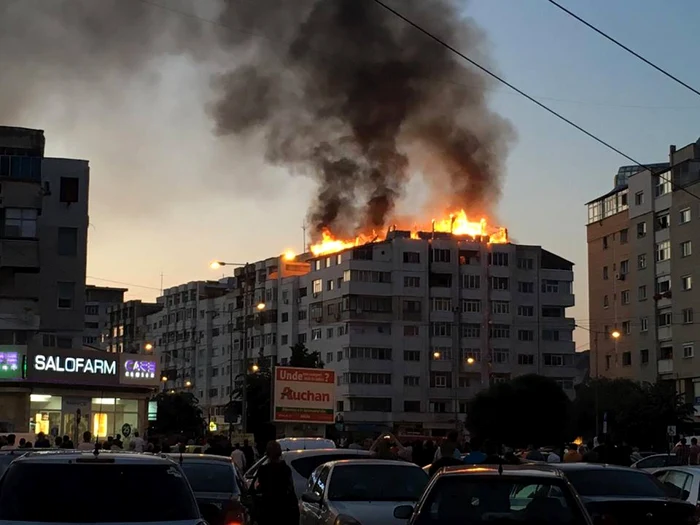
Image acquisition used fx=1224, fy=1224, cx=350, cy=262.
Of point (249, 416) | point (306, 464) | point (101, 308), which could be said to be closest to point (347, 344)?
point (249, 416)

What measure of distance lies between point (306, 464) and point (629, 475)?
6326 mm

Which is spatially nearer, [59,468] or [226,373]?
[59,468]

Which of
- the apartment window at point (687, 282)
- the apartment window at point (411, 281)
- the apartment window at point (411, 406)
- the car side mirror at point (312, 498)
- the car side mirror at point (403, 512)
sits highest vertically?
the apartment window at point (411, 281)

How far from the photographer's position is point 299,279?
Result: 11950 cm

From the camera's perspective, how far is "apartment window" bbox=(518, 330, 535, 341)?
113 metres

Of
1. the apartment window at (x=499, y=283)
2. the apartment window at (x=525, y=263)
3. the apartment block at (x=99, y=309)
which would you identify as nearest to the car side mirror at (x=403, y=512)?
the apartment window at (x=499, y=283)

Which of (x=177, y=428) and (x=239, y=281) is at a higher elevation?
(x=239, y=281)

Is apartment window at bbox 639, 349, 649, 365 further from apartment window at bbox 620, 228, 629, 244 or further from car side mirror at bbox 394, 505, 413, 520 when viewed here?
car side mirror at bbox 394, 505, 413, 520

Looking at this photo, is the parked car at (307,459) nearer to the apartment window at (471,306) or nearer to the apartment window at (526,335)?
the apartment window at (471,306)

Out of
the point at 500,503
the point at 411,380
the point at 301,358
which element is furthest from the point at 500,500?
the point at 411,380

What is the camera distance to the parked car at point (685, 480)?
17.0 meters

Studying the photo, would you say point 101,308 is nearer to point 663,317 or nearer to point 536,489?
point 663,317

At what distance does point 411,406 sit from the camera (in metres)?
107

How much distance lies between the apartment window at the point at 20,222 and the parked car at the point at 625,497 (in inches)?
1959
